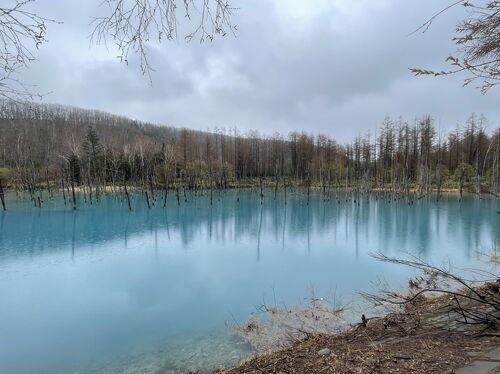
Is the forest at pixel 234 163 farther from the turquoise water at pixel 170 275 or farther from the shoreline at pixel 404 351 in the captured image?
the shoreline at pixel 404 351

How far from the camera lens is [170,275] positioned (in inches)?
542

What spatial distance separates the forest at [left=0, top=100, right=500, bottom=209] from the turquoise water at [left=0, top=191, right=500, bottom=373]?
65.5 feet

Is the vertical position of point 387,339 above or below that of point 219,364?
above

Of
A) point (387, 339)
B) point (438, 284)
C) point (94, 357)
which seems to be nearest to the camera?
point (387, 339)

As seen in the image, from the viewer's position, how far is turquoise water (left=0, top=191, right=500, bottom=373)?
783 centimetres

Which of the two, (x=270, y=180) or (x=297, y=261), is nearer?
(x=297, y=261)

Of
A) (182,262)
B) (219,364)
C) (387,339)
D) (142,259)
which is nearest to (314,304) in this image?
(219,364)

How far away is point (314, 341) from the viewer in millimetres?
5363

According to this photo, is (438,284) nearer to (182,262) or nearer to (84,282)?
(182,262)

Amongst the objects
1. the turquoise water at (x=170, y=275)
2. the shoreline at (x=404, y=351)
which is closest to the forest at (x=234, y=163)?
the turquoise water at (x=170, y=275)

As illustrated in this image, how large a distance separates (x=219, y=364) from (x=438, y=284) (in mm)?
7364

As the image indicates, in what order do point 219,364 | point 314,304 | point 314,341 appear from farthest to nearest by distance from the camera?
Result: point 314,304 → point 219,364 → point 314,341

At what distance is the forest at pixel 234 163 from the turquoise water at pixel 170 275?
19956 mm

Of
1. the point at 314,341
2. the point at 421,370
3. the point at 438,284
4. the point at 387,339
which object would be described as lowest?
the point at 438,284
